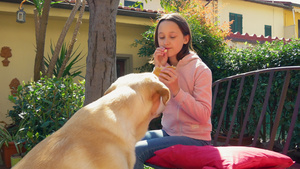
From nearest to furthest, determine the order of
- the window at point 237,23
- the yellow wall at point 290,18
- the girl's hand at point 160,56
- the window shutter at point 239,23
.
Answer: the girl's hand at point 160,56, the window at point 237,23, the window shutter at point 239,23, the yellow wall at point 290,18

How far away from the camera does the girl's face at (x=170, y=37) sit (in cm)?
295

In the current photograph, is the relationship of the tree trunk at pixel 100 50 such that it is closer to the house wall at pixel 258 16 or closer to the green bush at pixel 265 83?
the green bush at pixel 265 83

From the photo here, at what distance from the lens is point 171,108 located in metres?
2.88

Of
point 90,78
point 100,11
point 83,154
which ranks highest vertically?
point 100,11

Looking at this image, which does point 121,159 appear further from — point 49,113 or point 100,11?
point 49,113

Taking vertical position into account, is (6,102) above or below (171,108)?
below

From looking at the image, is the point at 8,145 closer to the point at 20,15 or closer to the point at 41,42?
the point at 41,42

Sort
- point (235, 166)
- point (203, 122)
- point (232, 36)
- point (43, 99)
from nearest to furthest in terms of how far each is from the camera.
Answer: point (235, 166) → point (203, 122) → point (43, 99) → point (232, 36)

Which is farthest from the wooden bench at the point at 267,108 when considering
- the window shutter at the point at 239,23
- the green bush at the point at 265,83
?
the window shutter at the point at 239,23

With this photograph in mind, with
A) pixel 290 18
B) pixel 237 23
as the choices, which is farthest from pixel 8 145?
pixel 290 18

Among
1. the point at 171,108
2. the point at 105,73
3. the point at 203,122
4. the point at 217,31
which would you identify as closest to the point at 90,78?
the point at 105,73

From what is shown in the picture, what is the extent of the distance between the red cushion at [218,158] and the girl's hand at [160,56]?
0.88m

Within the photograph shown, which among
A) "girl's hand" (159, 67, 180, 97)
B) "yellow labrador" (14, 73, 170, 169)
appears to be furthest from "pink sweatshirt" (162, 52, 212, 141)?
"yellow labrador" (14, 73, 170, 169)

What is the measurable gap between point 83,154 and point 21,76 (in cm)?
775
